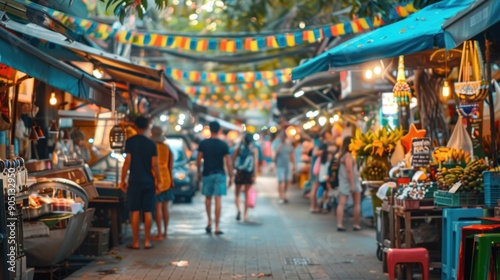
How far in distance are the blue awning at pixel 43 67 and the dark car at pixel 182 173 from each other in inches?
543

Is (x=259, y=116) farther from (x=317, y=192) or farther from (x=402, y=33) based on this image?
(x=402, y=33)

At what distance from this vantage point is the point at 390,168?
14.2m

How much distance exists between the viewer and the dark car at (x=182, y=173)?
87.4 ft

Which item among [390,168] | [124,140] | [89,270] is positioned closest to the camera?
[89,270]

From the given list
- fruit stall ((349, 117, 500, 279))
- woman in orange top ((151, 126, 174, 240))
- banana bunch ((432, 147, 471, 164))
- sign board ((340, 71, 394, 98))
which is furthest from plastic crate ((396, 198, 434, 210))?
sign board ((340, 71, 394, 98))

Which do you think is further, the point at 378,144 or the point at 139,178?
the point at 139,178

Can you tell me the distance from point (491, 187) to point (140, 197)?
660cm

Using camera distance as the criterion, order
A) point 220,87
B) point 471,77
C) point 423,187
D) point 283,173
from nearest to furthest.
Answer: point 423,187
point 471,77
point 283,173
point 220,87

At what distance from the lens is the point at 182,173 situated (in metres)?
26.6

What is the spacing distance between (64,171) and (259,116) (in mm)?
62760

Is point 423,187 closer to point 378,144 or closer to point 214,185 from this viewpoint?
point 378,144

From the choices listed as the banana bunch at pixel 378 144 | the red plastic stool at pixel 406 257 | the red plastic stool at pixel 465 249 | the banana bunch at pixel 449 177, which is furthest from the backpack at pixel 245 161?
the red plastic stool at pixel 465 249

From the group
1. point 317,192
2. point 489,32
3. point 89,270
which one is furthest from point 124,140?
point 317,192

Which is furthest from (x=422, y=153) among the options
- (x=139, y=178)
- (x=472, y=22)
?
(x=139, y=178)
